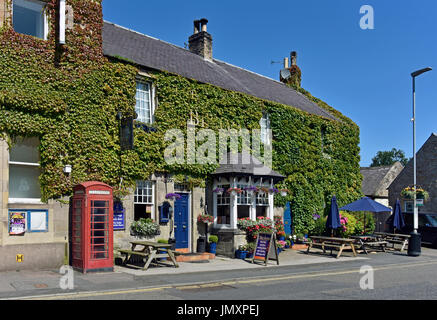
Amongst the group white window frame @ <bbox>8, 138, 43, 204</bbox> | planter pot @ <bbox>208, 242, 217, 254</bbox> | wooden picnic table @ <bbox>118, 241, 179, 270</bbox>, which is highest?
white window frame @ <bbox>8, 138, 43, 204</bbox>

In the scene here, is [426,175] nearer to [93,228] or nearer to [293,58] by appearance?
[293,58]

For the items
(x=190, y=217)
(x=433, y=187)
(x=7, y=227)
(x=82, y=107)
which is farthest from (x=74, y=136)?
(x=433, y=187)

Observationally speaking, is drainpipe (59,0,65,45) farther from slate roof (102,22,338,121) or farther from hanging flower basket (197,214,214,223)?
hanging flower basket (197,214,214,223)

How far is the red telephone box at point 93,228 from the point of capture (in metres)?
13.6

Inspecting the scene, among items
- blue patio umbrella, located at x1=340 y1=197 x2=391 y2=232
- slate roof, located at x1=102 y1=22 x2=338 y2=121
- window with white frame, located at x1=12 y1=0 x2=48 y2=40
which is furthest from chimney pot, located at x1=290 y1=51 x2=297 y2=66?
window with white frame, located at x1=12 y1=0 x2=48 y2=40

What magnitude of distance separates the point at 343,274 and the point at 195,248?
670cm

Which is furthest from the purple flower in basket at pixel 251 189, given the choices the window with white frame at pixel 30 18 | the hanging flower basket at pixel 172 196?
the window with white frame at pixel 30 18

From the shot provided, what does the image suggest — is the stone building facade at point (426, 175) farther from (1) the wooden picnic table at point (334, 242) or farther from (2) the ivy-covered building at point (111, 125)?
→ (1) the wooden picnic table at point (334, 242)

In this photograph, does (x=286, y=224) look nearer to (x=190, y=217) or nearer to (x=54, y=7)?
(x=190, y=217)

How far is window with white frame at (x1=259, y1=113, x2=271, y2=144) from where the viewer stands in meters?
23.2

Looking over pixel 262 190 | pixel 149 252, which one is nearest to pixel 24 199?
→ pixel 149 252

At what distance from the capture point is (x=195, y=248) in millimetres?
19125

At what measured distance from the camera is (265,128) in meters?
23.4

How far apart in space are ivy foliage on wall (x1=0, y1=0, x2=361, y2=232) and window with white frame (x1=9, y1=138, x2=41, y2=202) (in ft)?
0.93
